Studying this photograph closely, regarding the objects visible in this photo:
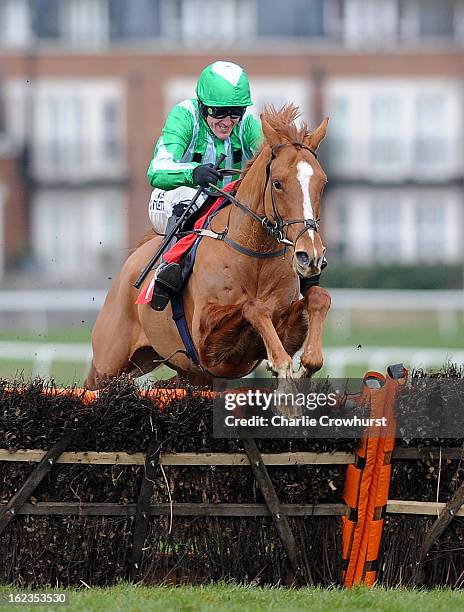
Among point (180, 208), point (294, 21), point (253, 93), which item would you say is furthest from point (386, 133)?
point (180, 208)

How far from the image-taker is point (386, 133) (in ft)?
108

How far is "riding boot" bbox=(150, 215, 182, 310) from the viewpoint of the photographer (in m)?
6.06

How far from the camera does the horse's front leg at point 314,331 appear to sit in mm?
5219

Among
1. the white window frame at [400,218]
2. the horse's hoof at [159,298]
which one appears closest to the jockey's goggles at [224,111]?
the horse's hoof at [159,298]

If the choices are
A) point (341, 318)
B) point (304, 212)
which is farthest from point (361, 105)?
point (304, 212)

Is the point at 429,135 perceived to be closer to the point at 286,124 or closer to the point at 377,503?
the point at 286,124

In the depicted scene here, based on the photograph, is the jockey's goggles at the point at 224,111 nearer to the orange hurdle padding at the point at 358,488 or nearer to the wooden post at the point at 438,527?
the orange hurdle padding at the point at 358,488

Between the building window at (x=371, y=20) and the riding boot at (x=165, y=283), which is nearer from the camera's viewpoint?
the riding boot at (x=165, y=283)

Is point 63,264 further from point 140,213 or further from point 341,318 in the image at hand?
point 341,318

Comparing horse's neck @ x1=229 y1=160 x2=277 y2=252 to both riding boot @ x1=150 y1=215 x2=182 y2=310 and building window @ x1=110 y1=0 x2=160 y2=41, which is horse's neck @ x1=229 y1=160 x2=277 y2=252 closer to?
riding boot @ x1=150 y1=215 x2=182 y2=310

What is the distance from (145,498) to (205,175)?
1717 mm

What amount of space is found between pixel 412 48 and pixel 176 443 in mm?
28498

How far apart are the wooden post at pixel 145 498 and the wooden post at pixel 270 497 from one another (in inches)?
14.7

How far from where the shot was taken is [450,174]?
107ft
